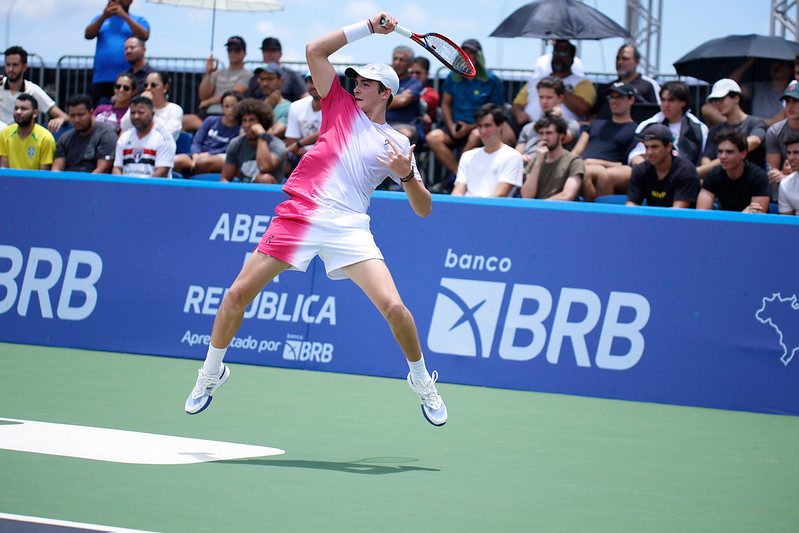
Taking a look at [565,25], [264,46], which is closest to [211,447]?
[565,25]

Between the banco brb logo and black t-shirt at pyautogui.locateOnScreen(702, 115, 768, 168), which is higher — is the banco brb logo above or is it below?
below

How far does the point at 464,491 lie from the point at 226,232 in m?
5.19

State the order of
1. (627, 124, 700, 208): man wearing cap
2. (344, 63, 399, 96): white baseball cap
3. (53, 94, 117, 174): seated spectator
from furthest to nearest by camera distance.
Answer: (53, 94, 117, 174): seated spectator
(627, 124, 700, 208): man wearing cap
(344, 63, 399, 96): white baseball cap

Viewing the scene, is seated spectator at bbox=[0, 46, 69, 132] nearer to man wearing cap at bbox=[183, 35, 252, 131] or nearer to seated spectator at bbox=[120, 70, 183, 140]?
seated spectator at bbox=[120, 70, 183, 140]

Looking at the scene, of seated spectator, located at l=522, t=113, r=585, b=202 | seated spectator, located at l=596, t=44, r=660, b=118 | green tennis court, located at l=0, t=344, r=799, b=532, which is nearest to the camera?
green tennis court, located at l=0, t=344, r=799, b=532

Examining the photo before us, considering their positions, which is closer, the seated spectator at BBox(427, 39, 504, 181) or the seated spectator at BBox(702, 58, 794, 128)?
the seated spectator at BBox(702, 58, 794, 128)

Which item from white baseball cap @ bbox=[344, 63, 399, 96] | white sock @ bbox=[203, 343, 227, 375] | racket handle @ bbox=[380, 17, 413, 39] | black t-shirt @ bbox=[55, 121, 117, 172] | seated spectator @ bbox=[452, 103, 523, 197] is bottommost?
white sock @ bbox=[203, 343, 227, 375]

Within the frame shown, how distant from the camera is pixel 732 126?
35.2ft

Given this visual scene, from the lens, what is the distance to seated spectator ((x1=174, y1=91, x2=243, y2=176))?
1232 cm

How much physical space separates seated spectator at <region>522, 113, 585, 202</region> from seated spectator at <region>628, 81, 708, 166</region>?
34.1 inches

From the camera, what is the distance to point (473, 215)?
8.93 meters

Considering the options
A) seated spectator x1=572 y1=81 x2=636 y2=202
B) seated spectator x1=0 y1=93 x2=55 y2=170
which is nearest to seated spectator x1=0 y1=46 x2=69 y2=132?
seated spectator x1=0 y1=93 x2=55 y2=170

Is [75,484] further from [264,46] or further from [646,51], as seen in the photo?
[646,51]

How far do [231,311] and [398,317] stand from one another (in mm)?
985
